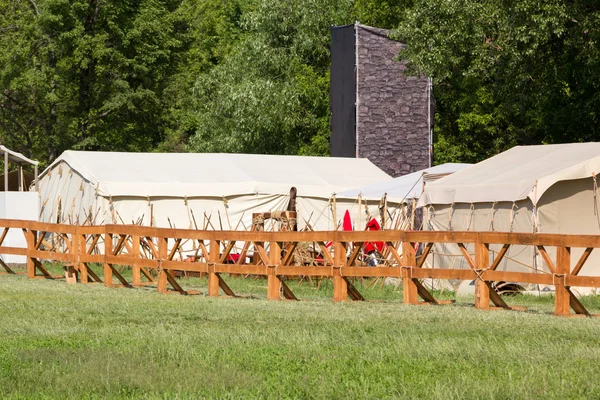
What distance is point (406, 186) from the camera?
29516mm

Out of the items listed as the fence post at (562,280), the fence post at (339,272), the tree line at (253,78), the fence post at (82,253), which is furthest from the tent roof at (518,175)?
the fence post at (82,253)

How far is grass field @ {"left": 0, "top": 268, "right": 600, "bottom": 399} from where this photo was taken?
24.5 feet

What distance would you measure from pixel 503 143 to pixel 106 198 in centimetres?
2072

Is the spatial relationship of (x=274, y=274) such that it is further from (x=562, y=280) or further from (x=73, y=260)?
(x=73, y=260)

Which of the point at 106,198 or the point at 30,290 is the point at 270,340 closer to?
the point at 30,290

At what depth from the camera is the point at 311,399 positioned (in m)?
7.18

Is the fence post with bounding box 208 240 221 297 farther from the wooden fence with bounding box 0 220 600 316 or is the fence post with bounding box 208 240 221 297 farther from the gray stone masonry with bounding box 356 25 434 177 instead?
the gray stone masonry with bounding box 356 25 434 177

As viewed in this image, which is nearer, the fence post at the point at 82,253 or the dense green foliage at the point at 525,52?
the fence post at the point at 82,253

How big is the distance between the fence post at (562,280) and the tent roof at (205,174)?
1908 cm

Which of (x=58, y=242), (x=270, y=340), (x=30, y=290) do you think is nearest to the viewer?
(x=270, y=340)

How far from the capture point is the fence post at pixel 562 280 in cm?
1351

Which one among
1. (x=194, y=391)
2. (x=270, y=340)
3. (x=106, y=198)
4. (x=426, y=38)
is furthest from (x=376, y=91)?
(x=194, y=391)

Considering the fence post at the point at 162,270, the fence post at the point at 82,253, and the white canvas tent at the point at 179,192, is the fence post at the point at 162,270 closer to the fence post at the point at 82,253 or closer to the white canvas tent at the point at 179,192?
the fence post at the point at 82,253

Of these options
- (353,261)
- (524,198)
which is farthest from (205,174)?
(353,261)
